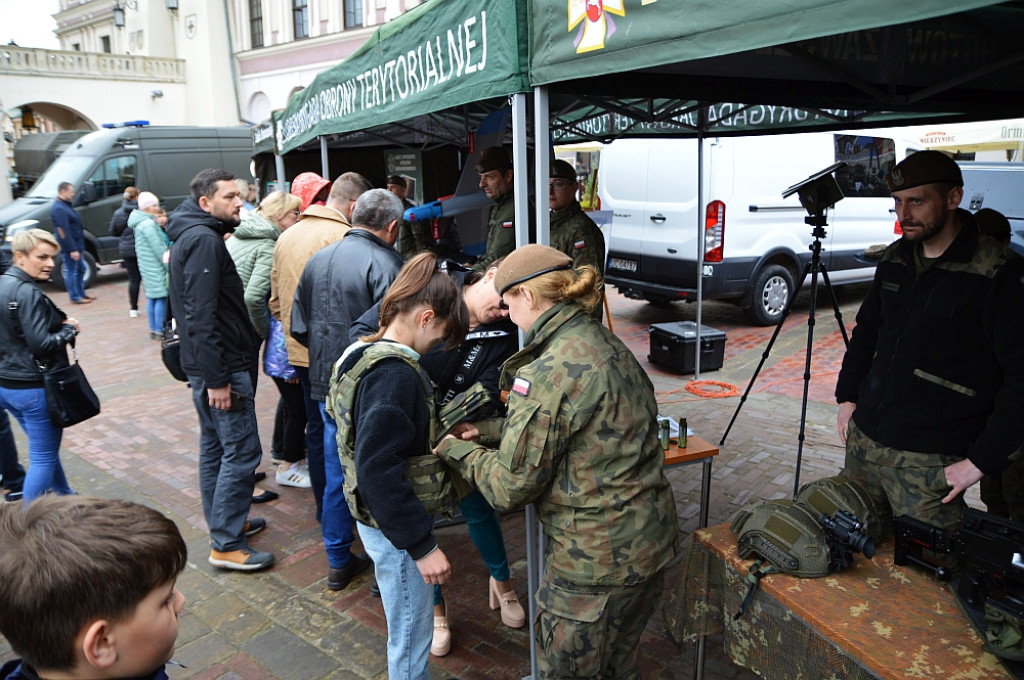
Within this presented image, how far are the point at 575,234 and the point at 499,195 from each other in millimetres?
846

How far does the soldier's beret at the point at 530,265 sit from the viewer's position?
2078 millimetres

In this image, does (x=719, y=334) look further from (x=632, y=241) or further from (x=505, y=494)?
(x=505, y=494)

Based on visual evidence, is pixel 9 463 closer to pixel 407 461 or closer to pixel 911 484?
pixel 407 461

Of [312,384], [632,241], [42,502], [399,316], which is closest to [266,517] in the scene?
[312,384]

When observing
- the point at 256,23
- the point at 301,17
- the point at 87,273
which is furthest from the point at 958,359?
the point at 256,23

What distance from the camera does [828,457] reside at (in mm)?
5086

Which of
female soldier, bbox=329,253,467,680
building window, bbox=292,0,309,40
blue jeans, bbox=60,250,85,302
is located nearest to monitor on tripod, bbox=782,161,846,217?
female soldier, bbox=329,253,467,680

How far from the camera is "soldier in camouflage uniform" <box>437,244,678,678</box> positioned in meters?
1.96

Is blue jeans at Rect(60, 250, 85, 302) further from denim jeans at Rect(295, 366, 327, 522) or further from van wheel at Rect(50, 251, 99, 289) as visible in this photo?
denim jeans at Rect(295, 366, 327, 522)

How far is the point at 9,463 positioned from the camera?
4.67 meters

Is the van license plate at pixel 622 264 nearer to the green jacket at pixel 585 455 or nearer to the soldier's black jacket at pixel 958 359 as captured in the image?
the soldier's black jacket at pixel 958 359

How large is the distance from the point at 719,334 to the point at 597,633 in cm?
558

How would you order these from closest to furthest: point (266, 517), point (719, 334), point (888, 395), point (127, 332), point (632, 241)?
point (888, 395)
point (266, 517)
point (719, 334)
point (632, 241)
point (127, 332)

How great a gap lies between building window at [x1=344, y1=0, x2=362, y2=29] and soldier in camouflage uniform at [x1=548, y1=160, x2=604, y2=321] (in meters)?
19.6
